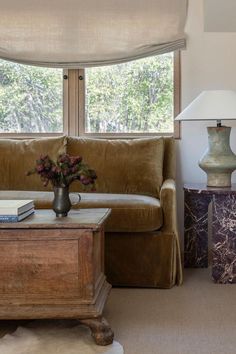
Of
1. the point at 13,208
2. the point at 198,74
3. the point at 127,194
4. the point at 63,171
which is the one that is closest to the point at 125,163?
the point at 127,194

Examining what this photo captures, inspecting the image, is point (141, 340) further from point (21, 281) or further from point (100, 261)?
point (21, 281)

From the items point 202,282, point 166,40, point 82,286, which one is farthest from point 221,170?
point 82,286

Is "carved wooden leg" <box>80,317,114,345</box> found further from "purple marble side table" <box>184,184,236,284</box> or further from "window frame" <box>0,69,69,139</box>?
"window frame" <box>0,69,69,139</box>

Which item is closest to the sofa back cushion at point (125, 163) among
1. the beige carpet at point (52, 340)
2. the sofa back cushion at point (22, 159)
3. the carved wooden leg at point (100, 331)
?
the sofa back cushion at point (22, 159)

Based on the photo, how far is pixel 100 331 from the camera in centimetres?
202

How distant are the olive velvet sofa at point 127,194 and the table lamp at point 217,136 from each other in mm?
315

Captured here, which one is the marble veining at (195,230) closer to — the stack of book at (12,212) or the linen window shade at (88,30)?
the linen window shade at (88,30)

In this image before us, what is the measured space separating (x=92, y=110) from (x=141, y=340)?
7.16 feet

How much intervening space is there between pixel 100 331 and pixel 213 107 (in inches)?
66.5

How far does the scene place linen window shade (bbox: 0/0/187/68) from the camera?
364cm

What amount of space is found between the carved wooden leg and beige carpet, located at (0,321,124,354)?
0.02 meters

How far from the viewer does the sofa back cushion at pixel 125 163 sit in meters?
3.31

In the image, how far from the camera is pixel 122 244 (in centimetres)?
288

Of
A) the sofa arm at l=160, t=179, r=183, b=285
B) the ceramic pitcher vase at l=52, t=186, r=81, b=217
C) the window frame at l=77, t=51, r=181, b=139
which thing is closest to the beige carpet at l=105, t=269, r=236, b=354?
the sofa arm at l=160, t=179, r=183, b=285
